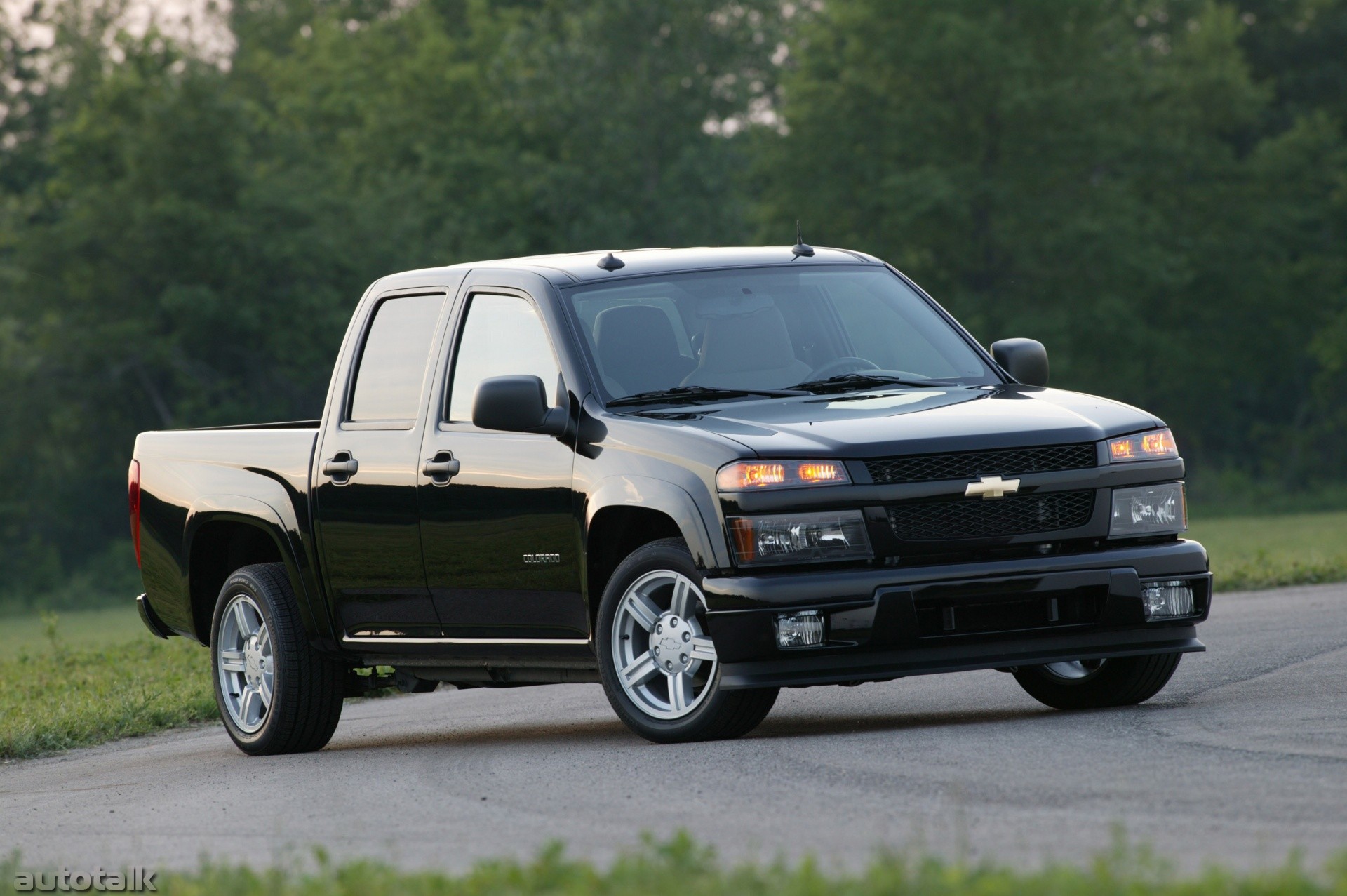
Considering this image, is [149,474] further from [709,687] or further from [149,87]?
[149,87]

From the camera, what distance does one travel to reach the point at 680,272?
952 cm

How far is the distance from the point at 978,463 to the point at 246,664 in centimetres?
399

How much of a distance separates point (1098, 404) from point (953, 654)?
1.37 m

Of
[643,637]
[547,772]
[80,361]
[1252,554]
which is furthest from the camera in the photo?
[80,361]

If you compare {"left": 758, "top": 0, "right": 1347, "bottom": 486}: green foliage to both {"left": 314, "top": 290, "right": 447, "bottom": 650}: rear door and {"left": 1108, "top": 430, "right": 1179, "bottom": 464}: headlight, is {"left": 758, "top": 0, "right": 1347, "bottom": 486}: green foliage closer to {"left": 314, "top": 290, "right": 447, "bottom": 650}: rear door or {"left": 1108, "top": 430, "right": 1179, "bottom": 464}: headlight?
{"left": 314, "top": 290, "right": 447, "bottom": 650}: rear door

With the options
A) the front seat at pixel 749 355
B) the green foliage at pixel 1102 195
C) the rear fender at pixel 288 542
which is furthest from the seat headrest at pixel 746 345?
the green foliage at pixel 1102 195

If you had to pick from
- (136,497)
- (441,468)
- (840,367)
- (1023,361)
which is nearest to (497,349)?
(441,468)

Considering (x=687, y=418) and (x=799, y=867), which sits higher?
(x=687, y=418)

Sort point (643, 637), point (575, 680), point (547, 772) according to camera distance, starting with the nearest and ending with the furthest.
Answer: point (547, 772), point (643, 637), point (575, 680)

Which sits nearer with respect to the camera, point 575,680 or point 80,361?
point 575,680

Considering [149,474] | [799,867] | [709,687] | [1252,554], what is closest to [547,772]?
[709,687]

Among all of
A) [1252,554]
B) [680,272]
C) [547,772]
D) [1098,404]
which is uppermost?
[680,272]

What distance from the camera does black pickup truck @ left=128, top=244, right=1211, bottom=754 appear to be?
8102 mm

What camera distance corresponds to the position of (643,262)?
9.66 metres
